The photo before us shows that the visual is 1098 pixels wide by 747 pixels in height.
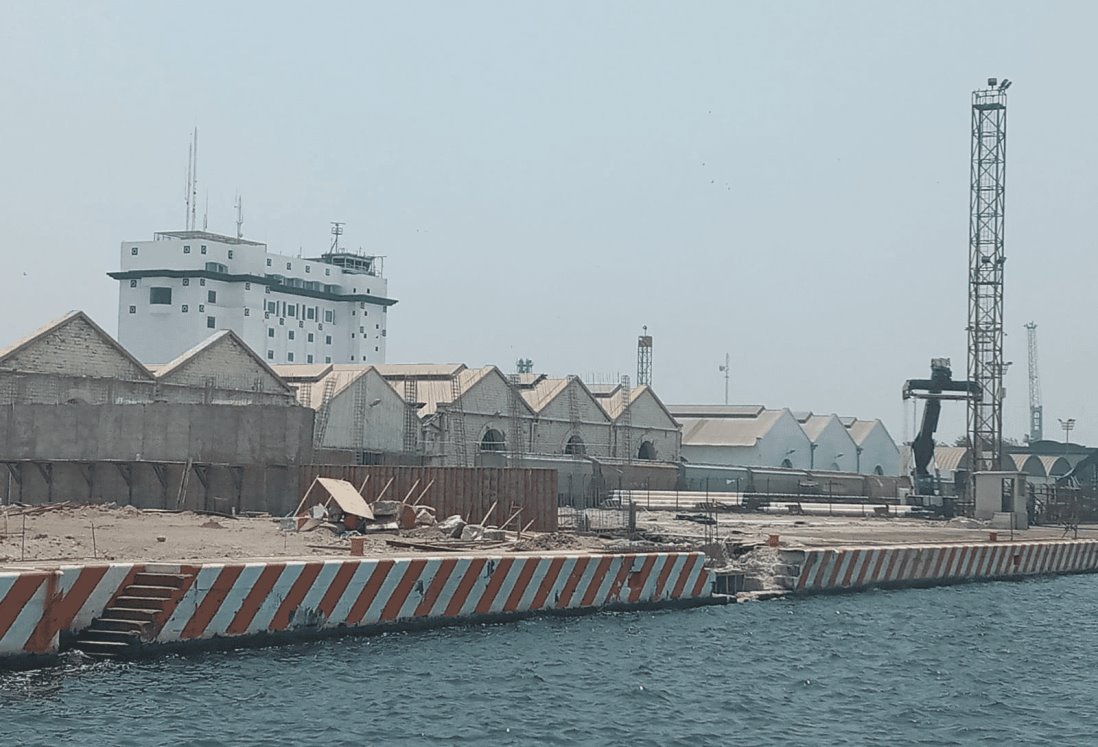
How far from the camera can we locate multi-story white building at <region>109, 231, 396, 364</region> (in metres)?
122

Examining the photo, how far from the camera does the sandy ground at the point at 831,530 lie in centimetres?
4181

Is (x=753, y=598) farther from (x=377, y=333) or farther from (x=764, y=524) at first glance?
(x=377, y=333)

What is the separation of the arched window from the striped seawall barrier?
31.1 m

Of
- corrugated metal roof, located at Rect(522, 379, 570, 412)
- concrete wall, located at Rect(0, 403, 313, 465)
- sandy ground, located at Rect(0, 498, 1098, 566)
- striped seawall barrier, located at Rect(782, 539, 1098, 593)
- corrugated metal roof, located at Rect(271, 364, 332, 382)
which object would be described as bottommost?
striped seawall barrier, located at Rect(782, 539, 1098, 593)

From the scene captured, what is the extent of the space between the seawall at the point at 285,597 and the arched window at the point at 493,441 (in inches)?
1645

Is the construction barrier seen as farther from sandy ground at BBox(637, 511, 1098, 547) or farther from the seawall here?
sandy ground at BBox(637, 511, 1098, 547)

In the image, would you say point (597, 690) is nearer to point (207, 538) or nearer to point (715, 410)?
point (207, 538)

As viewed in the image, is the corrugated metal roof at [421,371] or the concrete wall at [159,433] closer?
the concrete wall at [159,433]

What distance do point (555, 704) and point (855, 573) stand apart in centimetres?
1759

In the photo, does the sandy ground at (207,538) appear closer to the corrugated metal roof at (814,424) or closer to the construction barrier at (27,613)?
the construction barrier at (27,613)

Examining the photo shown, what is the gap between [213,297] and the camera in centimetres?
12200

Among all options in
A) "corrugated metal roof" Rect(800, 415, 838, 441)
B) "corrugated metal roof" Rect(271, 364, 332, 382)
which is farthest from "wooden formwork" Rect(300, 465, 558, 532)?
"corrugated metal roof" Rect(800, 415, 838, 441)

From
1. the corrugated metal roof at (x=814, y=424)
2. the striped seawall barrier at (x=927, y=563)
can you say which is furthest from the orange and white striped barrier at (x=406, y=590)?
the corrugated metal roof at (x=814, y=424)

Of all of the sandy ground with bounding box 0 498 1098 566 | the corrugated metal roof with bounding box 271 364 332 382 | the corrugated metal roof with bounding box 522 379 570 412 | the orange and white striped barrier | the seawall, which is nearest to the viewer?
the seawall
